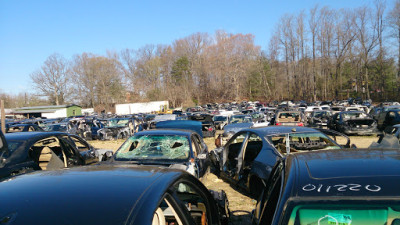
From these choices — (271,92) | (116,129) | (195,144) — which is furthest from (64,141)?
(271,92)

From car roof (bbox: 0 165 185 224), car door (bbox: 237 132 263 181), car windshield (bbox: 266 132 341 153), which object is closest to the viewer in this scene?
car roof (bbox: 0 165 185 224)

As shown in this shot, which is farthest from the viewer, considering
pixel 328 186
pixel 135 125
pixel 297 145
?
pixel 135 125

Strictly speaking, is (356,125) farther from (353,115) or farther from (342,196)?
(342,196)

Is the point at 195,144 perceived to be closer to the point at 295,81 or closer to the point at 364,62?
the point at 364,62

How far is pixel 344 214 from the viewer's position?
7.17 feet

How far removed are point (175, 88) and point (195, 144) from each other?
73.0 meters

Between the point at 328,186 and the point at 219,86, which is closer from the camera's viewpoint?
the point at 328,186

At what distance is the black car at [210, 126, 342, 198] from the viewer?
236 inches

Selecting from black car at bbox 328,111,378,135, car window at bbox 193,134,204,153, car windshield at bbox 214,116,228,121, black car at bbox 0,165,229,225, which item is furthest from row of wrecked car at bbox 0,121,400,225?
car windshield at bbox 214,116,228,121

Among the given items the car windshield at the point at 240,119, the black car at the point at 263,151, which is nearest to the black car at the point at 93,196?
the black car at the point at 263,151

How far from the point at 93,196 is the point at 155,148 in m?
4.83

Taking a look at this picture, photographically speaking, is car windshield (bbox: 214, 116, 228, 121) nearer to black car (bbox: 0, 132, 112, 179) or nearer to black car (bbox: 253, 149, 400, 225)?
black car (bbox: 0, 132, 112, 179)

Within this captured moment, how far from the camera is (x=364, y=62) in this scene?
61406 millimetres

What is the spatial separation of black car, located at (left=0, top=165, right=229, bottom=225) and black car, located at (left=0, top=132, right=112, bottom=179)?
3.01 metres
